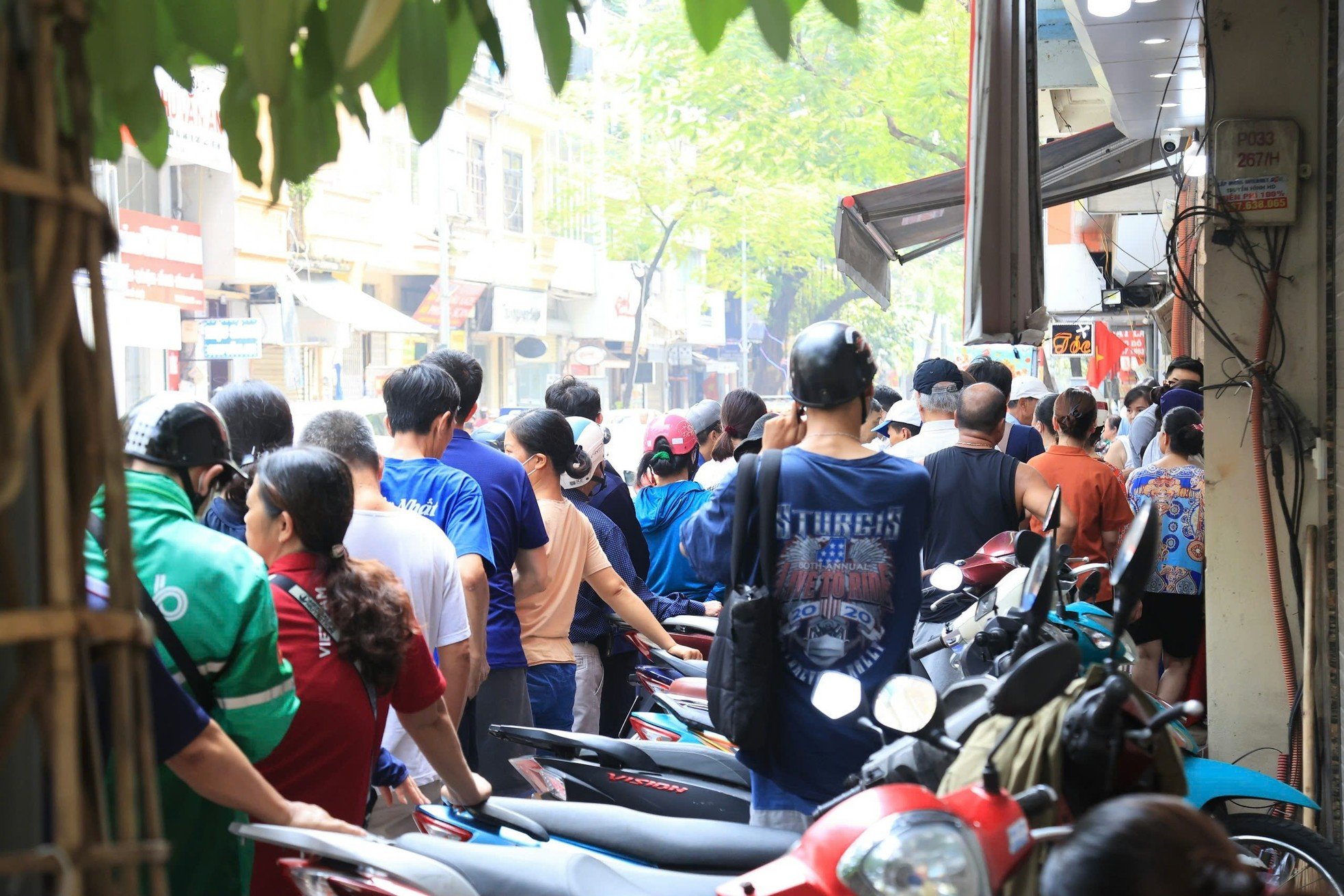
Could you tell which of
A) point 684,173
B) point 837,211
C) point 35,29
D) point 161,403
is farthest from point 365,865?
point 684,173

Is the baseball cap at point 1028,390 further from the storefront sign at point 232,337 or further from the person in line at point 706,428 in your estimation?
the storefront sign at point 232,337

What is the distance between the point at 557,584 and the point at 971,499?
1.80 m

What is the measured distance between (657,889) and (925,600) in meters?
2.42

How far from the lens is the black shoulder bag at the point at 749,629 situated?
10.6 feet

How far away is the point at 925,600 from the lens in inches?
198

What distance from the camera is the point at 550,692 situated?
217 inches

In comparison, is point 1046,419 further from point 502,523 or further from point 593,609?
point 502,523

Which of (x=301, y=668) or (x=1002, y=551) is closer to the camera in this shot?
(x=301, y=668)

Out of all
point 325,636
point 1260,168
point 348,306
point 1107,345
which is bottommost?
point 325,636

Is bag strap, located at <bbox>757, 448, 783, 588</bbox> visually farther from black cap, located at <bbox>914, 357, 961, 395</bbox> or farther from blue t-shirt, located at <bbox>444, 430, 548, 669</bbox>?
black cap, located at <bbox>914, 357, 961, 395</bbox>

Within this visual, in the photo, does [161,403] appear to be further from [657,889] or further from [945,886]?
[945,886]

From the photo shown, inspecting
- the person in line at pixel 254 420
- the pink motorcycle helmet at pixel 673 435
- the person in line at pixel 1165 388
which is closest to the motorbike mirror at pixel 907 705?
the person in line at pixel 254 420

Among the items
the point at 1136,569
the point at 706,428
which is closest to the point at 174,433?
the point at 1136,569

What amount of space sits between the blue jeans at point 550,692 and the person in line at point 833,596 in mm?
2271
